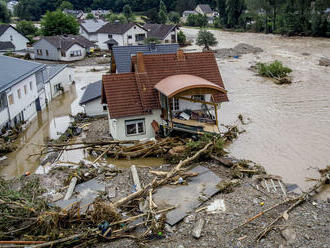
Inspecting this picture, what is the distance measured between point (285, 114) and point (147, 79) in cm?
1227

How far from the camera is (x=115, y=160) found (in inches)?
782

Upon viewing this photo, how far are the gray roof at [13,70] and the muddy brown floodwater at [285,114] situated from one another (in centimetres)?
1606

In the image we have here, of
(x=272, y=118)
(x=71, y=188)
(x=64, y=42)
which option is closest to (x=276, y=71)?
(x=272, y=118)

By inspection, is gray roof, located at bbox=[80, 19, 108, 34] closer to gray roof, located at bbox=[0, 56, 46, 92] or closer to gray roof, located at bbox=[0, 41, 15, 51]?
A: gray roof, located at bbox=[0, 41, 15, 51]

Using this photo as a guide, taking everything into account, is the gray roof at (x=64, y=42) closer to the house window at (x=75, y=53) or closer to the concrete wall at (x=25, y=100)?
the house window at (x=75, y=53)

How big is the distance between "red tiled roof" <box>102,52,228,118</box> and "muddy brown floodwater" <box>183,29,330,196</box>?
4252 millimetres

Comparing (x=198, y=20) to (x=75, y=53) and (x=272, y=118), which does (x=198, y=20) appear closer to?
(x=75, y=53)

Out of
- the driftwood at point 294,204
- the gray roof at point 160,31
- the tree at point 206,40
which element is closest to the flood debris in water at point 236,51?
the tree at point 206,40

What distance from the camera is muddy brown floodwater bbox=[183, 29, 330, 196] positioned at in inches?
770

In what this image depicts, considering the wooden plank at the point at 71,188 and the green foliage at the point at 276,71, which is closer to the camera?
the wooden plank at the point at 71,188

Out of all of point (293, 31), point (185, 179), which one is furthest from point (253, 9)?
point (185, 179)

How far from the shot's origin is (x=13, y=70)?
2756 centimetres

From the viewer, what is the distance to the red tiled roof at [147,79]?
21531 mm

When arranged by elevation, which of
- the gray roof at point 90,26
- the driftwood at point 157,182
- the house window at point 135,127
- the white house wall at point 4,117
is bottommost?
the driftwood at point 157,182
